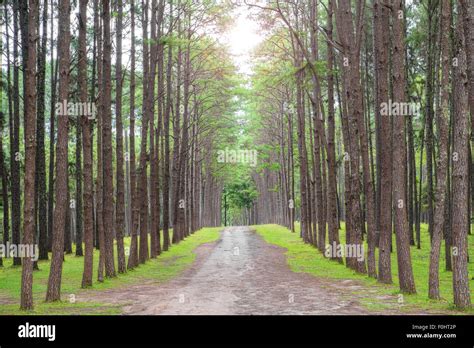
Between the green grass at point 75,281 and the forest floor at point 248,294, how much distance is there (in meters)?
0.62

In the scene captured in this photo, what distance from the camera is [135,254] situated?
2195 centimetres

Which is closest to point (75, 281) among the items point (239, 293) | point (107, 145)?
point (107, 145)

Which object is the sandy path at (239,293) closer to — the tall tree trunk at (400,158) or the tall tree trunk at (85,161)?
the tall tree trunk at (85,161)

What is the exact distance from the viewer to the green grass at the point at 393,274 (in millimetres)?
12033

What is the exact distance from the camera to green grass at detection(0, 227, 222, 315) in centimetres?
1216

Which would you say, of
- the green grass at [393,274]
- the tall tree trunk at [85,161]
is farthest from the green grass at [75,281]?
the green grass at [393,274]

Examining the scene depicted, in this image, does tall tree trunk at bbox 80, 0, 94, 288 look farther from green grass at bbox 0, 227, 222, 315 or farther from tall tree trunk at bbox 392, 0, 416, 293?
tall tree trunk at bbox 392, 0, 416, 293

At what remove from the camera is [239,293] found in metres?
14.3

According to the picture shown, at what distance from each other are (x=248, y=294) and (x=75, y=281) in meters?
7.28

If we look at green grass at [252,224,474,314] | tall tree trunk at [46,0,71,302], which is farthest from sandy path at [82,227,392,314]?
tall tree trunk at [46,0,71,302]

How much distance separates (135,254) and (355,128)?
407 inches

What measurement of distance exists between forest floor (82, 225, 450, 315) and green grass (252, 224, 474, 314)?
12 cm
